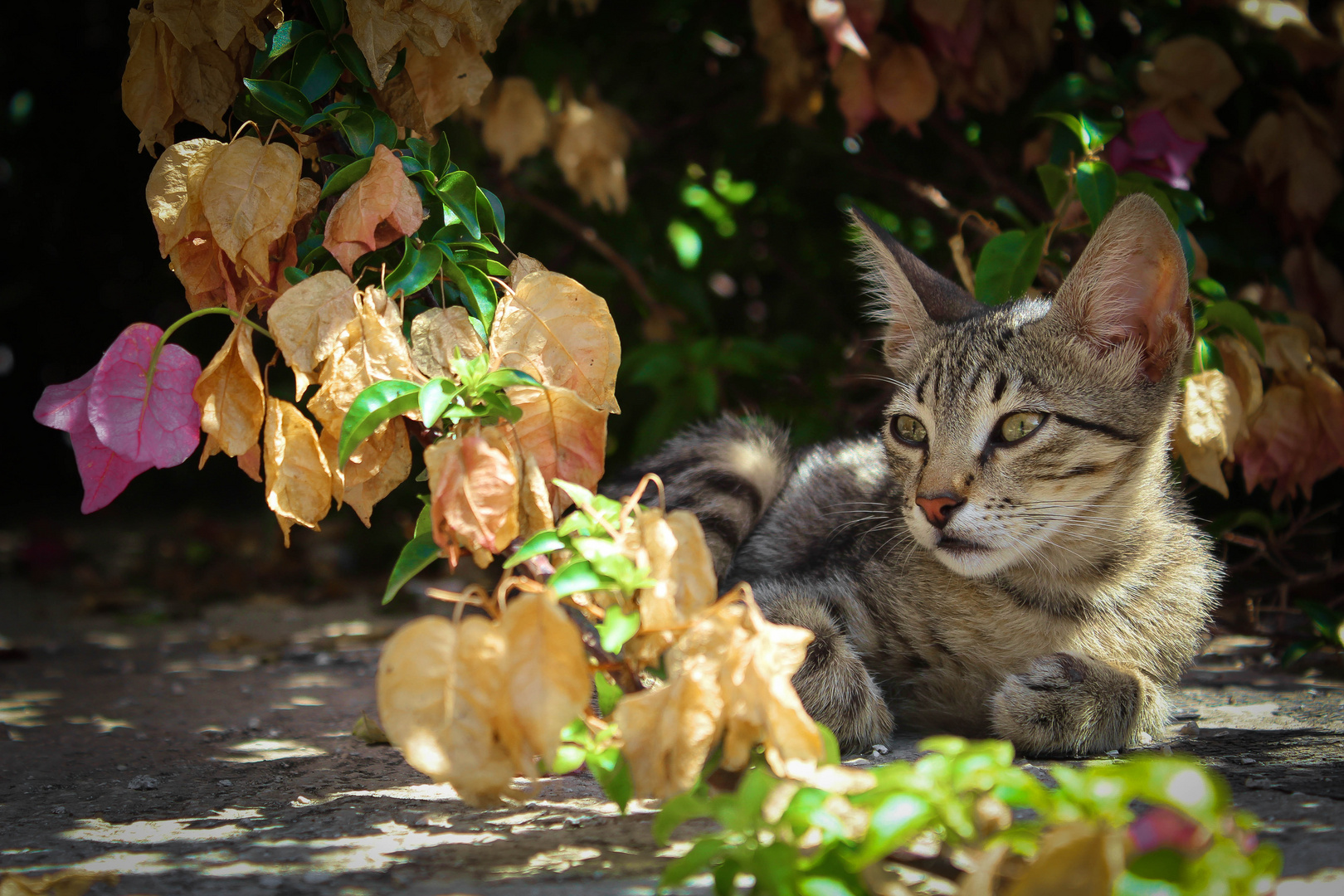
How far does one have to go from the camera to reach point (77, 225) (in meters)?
4.42

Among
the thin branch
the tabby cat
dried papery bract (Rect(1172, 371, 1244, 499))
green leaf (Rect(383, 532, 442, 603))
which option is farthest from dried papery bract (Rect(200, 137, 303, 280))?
dried papery bract (Rect(1172, 371, 1244, 499))

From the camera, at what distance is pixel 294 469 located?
5.68ft

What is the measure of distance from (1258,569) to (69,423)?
3.72m

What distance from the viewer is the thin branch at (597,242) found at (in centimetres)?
371

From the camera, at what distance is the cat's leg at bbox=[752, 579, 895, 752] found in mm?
2133

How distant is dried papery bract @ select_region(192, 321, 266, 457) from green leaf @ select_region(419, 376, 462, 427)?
36 centimetres

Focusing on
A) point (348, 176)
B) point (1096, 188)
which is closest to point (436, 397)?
point (348, 176)

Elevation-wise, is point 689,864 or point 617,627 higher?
point 617,627

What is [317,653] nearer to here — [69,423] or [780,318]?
[69,423]

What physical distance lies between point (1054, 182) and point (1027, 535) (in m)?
1.01

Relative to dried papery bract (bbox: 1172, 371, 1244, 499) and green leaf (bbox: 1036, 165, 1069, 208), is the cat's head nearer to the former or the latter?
dried papery bract (bbox: 1172, 371, 1244, 499)

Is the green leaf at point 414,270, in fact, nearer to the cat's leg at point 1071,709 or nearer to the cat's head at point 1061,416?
the cat's head at point 1061,416

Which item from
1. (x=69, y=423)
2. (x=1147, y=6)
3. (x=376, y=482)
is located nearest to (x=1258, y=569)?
(x=1147, y=6)

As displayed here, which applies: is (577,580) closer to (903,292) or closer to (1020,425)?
(1020,425)
